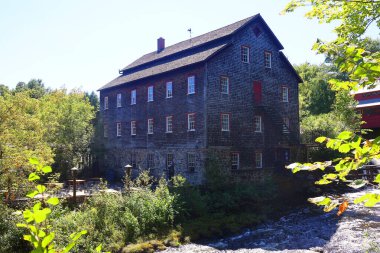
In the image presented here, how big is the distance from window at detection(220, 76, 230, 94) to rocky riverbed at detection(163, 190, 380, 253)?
34.9ft

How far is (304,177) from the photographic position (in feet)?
96.5

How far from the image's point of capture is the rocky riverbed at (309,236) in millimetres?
15008

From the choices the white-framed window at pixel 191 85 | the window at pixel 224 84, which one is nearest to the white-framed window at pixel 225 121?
the window at pixel 224 84

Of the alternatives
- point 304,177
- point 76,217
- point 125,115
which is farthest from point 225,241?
point 125,115

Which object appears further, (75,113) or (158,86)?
(75,113)

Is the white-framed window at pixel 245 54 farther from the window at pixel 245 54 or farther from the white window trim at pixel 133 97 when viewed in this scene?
the white window trim at pixel 133 97

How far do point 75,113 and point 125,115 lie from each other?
490 centimetres

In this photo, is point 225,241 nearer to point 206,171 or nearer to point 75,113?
point 206,171

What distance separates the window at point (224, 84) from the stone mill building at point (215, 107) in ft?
0.26

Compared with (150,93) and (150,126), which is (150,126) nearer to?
(150,126)

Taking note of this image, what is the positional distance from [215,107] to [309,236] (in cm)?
1192

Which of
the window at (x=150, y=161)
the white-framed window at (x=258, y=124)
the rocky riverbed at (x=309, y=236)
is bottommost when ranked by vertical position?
the rocky riverbed at (x=309, y=236)

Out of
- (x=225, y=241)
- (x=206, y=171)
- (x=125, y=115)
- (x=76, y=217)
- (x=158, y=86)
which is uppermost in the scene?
(x=158, y=86)

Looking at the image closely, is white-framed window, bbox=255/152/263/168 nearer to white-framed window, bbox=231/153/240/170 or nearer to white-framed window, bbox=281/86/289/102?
white-framed window, bbox=231/153/240/170
